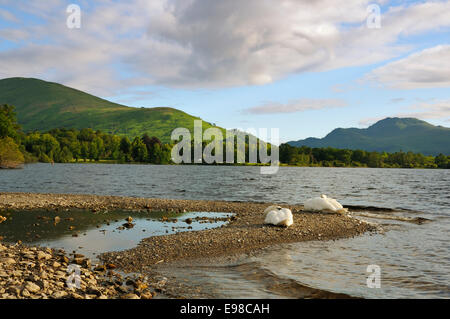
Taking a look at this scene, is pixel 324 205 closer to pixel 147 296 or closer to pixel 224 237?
pixel 224 237

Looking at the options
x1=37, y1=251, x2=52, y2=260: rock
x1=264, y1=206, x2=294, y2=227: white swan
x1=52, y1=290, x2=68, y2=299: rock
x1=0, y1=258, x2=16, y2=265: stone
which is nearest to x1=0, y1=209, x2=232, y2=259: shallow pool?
x1=37, y1=251, x2=52, y2=260: rock

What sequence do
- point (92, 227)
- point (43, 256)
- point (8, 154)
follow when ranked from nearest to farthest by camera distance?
point (43, 256) → point (92, 227) → point (8, 154)

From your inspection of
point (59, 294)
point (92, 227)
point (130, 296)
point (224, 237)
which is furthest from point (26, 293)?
point (92, 227)

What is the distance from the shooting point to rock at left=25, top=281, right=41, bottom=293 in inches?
416

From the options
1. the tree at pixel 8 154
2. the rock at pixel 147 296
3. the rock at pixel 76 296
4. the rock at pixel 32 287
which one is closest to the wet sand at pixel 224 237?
the rock at pixel 147 296

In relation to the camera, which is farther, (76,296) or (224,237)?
(224,237)

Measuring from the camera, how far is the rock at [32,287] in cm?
1056

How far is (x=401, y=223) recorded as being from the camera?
102ft

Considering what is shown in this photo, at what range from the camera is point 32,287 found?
1068 centimetres

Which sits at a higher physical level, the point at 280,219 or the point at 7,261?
the point at 7,261

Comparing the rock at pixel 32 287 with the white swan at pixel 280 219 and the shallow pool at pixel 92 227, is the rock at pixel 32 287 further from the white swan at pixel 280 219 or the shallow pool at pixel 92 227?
the white swan at pixel 280 219

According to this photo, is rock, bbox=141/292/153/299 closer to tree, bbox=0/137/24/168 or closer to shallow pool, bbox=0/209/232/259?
shallow pool, bbox=0/209/232/259

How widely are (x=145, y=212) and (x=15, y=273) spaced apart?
2170cm
